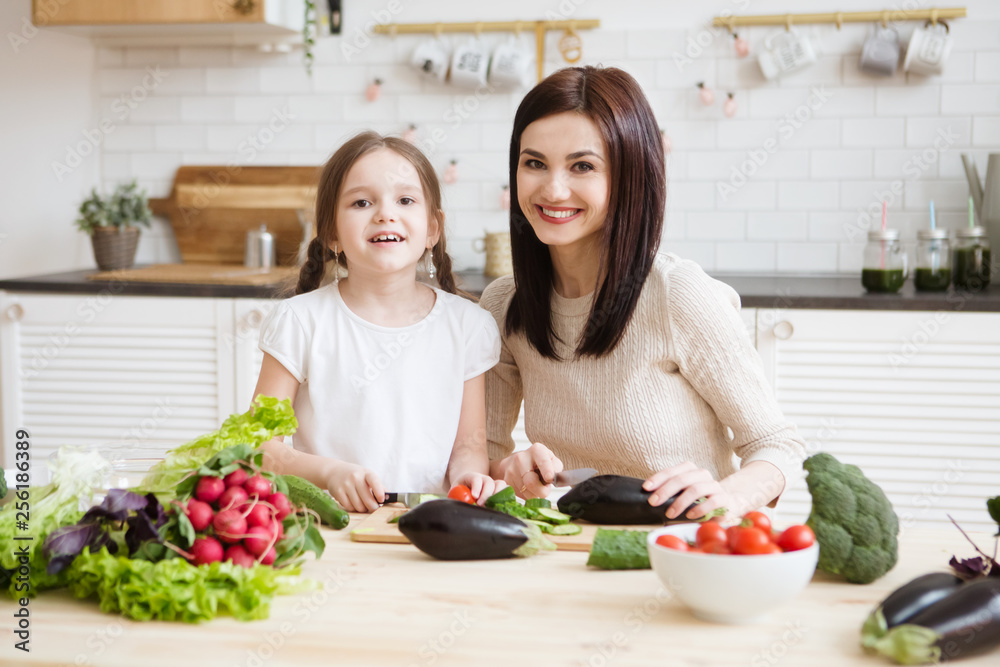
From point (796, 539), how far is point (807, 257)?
2.60m

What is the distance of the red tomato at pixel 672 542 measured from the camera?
38.2 inches

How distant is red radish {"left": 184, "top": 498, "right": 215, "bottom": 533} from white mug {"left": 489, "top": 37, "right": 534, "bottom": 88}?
8.48 ft

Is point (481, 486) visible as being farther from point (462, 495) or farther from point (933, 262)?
point (933, 262)

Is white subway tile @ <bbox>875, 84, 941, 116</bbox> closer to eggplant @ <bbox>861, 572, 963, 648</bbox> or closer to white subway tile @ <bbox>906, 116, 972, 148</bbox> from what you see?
white subway tile @ <bbox>906, 116, 972, 148</bbox>

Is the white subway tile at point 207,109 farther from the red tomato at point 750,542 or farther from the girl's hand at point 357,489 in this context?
the red tomato at point 750,542

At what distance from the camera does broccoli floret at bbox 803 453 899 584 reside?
1.03 meters

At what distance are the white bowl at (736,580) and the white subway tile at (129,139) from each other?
3.32 meters

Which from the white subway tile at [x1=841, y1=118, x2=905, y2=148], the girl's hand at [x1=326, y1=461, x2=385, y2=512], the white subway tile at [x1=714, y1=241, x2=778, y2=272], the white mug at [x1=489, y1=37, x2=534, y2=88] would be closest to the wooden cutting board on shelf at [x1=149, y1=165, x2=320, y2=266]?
the white mug at [x1=489, y1=37, x2=534, y2=88]

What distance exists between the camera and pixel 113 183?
12.3ft

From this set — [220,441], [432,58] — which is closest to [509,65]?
[432,58]

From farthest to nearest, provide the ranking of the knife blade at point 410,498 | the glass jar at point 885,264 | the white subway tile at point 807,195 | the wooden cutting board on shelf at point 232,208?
the wooden cutting board on shelf at point 232,208 → the white subway tile at point 807,195 → the glass jar at point 885,264 → the knife blade at point 410,498

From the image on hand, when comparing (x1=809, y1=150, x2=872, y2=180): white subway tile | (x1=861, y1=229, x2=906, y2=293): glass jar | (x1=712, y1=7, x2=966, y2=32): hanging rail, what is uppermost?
(x1=712, y1=7, x2=966, y2=32): hanging rail

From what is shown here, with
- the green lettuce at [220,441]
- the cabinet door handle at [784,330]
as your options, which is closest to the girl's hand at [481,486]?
the green lettuce at [220,441]

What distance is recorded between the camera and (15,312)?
124 inches
